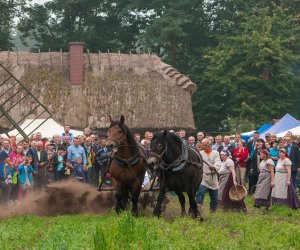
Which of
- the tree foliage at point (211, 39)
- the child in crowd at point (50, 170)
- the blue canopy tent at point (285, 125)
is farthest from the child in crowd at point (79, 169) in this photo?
the tree foliage at point (211, 39)

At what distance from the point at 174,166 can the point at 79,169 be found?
5.74 metres

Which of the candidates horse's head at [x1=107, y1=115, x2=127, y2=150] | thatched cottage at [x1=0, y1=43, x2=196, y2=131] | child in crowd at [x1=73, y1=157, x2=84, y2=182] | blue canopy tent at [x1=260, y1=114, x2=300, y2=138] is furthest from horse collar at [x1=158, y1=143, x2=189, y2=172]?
thatched cottage at [x1=0, y1=43, x2=196, y2=131]

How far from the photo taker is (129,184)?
17844 millimetres

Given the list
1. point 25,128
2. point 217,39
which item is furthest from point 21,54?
point 217,39

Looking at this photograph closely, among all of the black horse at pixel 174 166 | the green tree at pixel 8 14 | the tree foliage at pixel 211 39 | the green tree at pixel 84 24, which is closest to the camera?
the black horse at pixel 174 166

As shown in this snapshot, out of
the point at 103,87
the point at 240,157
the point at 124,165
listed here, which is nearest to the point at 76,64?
the point at 103,87

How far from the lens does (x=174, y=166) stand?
17.6 metres

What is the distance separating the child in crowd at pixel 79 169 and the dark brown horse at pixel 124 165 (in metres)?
4.80

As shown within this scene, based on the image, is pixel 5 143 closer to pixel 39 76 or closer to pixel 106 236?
pixel 106 236

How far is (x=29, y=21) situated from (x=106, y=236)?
158 ft

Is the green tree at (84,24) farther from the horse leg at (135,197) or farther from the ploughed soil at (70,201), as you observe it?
the horse leg at (135,197)

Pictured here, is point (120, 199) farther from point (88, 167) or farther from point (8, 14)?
point (8, 14)

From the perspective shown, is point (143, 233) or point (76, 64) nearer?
point (143, 233)

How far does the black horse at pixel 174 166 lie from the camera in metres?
17.4
